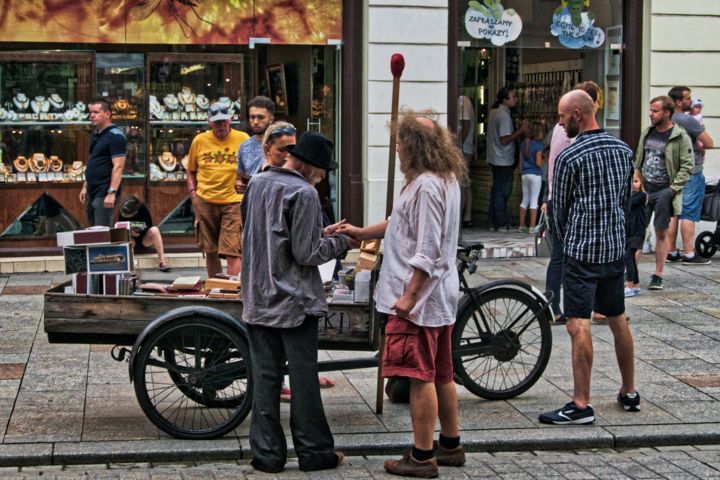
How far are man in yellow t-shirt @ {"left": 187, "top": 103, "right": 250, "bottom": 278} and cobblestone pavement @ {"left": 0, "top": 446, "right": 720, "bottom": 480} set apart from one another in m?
3.91

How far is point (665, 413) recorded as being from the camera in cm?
746

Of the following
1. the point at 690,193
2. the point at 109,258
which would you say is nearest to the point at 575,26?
the point at 690,193

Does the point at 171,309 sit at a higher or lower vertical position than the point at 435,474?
higher

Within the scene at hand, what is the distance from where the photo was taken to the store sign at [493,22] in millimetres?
14242

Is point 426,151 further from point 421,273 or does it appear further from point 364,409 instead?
point 364,409

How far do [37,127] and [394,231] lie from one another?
8.00m

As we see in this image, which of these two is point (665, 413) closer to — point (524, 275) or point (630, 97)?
point (524, 275)

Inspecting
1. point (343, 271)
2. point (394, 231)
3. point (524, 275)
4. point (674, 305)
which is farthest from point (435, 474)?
point (524, 275)

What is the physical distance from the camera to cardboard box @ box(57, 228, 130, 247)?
23.4 feet

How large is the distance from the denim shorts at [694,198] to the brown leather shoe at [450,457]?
7632mm

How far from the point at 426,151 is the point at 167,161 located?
792 centimetres

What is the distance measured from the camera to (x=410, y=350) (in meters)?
6.21

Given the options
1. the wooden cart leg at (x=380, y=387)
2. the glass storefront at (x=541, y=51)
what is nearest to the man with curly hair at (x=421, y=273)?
the wooden cart leg at (x=380, y=387)

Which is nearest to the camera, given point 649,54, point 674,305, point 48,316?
point 48,316
